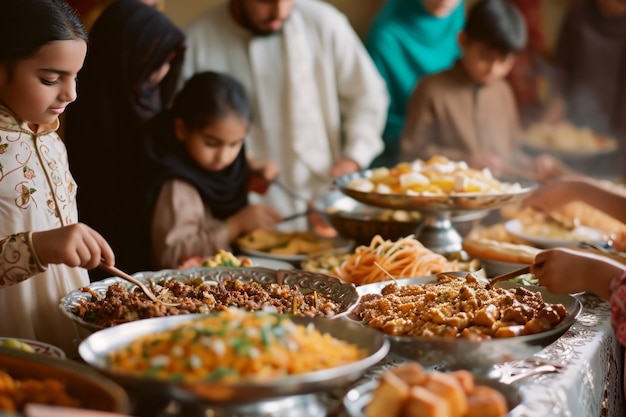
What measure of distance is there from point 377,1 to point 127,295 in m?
3.72

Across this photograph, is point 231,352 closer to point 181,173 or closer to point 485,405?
point 485,405

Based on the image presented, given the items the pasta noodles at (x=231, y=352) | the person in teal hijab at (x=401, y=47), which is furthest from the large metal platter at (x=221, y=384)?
the person in teal hijab at (x=401, y=47)

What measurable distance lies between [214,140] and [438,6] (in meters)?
2.05

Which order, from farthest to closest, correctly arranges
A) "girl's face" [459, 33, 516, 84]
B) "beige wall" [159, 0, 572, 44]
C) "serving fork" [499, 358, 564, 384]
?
"beige wall" [159, 0, 572, 44]
"girl's face" [459, 33, 516, 84]
"serving fork" [499, 358, 564, 384]

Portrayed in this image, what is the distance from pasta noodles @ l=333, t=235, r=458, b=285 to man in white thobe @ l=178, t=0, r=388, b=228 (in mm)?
1280

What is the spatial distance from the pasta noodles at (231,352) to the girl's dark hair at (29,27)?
0.65 metres

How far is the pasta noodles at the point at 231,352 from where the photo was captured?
1096 millimetres

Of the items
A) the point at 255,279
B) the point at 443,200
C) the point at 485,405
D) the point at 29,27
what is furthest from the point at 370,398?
the point at 443,200

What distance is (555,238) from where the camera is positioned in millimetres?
2523

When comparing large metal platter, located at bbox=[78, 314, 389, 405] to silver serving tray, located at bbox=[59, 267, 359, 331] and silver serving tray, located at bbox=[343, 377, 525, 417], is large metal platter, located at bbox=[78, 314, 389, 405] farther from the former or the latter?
silver serving tray, located at bbox=[59, 267, 359, 331]

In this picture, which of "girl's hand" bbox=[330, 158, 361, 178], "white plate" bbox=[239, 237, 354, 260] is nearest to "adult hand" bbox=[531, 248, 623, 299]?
"white plate" bbox=[239, 237, 354, 260]

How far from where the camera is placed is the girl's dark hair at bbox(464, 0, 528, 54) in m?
3.53

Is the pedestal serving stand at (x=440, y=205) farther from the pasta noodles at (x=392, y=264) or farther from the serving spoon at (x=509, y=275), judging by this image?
the serving spoon at (x=509, y=275)

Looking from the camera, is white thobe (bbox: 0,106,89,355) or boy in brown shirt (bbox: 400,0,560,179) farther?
boy in brown shirt (bbox: 400,0,560,179)
